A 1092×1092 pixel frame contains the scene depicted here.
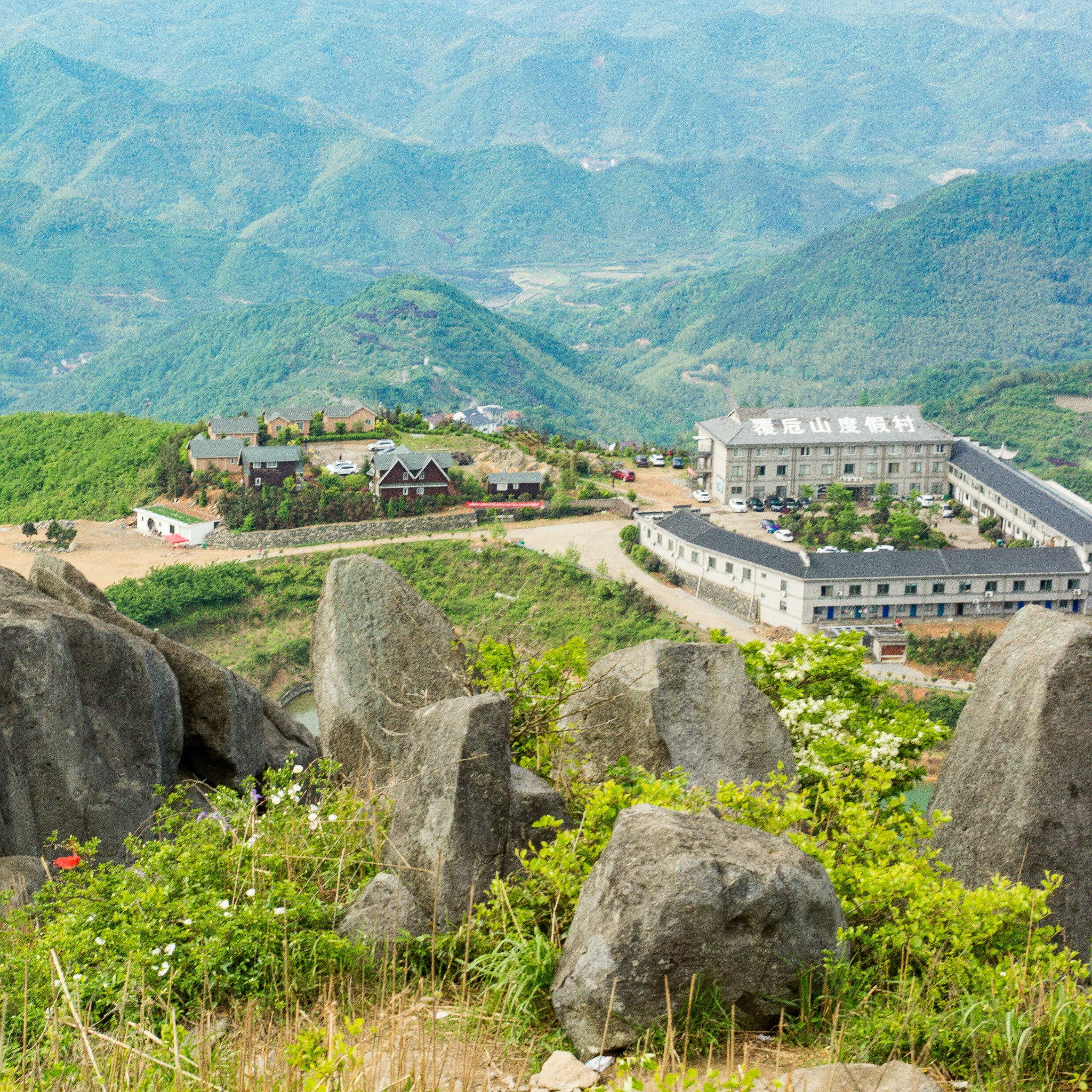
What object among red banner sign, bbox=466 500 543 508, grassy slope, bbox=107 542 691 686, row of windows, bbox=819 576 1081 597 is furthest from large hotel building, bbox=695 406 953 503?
grassy slope, bbox=107 542 691 686

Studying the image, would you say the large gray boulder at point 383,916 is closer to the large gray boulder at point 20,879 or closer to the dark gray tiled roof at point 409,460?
the large gray boulder at point 20,879

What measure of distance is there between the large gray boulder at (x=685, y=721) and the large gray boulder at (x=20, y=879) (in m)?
2.99

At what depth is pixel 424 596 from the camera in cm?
4562

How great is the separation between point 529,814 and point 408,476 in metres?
47.7

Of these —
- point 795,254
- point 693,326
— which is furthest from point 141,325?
point 795,254

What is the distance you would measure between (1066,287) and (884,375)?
3864cm

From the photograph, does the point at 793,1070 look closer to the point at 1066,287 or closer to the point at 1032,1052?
the point at 1032,1052

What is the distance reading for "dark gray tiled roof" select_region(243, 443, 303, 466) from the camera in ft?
175

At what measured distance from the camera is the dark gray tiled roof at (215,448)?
55469 mm

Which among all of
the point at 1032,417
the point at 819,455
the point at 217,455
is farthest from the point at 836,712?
the point at 1032,417

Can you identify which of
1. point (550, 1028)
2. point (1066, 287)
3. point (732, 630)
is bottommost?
point (732, 630)

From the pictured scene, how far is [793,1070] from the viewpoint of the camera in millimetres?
4824

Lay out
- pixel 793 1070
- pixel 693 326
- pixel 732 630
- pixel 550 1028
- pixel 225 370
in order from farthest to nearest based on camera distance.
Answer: pixel 693 326
pixel 225 370
pixel 732 630
pixel 550 1028
pixel 793 1070

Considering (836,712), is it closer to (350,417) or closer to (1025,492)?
(1025,492)
